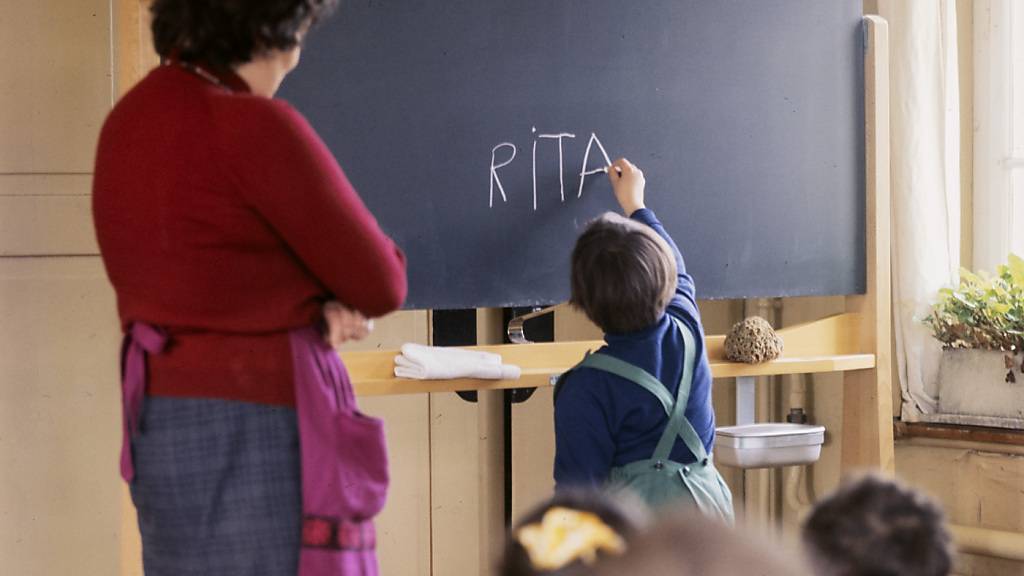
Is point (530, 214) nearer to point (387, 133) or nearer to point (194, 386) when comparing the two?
point (387, 133)

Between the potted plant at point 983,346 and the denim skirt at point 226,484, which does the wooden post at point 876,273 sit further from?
the denim skirt at point 226,484

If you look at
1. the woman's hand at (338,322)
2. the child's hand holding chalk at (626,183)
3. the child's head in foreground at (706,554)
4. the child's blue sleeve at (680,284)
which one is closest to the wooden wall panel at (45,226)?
the child's hand holding chalk at (626,183)

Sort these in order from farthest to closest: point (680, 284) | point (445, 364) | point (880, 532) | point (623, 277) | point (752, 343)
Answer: point (752, 343), point (445, 364), point (680, 284), point (623, 277), point (880, 532)

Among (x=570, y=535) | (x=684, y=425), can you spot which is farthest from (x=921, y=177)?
(x=570, y=535)

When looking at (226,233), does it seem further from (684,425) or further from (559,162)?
(559,162)

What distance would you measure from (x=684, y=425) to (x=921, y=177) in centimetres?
136

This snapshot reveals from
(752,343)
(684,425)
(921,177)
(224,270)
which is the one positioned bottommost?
(684,425)

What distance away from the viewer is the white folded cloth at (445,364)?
2082 mm

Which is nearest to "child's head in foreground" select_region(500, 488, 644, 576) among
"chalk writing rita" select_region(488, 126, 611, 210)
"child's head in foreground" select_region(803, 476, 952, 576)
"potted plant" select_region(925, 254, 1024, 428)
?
"child's head in foreground" select_region(803, 476, 952, 576)

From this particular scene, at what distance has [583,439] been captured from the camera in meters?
1.73

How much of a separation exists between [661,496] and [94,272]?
1.41 metres

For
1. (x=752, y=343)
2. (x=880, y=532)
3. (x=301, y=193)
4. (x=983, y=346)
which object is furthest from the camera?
(x=983, y=346)

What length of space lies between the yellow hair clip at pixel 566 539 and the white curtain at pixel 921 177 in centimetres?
245

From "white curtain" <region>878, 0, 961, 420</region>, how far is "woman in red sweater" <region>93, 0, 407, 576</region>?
1906mm
